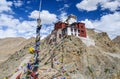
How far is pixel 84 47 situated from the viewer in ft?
240

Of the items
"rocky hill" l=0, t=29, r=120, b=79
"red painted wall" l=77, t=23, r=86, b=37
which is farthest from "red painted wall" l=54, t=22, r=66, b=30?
"red painted wall" l=77, t=23, r=86, b=37

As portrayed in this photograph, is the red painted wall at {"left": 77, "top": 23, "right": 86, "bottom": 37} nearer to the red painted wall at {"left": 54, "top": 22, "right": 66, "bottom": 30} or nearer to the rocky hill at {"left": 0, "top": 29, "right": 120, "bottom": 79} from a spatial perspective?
the rocky hill at {"left": 0, "top": 29, "right": 120, "bottom": 79}

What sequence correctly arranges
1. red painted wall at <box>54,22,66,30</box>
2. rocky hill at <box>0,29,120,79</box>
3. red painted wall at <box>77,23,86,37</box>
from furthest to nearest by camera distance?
red painted wall at <box>54,22,66,30</box> < red painted wall at <box>77,23,86,37</box> < rocky hill at <box>0,29,120,79</box>

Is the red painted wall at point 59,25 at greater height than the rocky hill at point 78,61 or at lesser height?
greater

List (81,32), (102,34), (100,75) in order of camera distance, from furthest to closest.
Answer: (102,34) < (81,32) < (100,75)

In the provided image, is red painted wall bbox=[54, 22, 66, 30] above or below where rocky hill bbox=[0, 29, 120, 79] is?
above

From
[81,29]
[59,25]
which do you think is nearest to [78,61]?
[81,29]

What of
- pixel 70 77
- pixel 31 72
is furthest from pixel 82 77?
pixel 31 72

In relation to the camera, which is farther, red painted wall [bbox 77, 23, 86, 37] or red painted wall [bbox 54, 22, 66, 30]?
red painted wall [bbox 54, 22, 66, 30]

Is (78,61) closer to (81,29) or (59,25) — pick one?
(81,29)

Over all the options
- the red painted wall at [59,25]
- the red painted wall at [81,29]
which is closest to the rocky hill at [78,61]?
the red painted wall at [81,29]

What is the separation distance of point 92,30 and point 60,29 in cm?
1878

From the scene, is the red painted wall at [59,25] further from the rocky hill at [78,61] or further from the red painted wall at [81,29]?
the red painted wall at [81,29]

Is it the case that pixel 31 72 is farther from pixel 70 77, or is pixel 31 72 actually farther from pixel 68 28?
pixel 68 28
